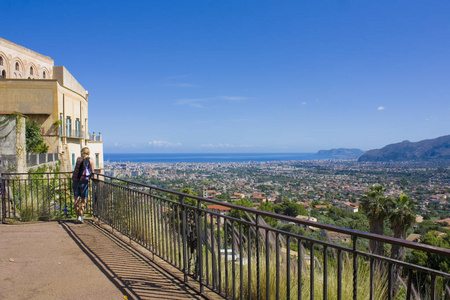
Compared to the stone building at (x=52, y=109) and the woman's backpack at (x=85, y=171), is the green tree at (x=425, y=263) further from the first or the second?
the stone building at (x=52, y=109)

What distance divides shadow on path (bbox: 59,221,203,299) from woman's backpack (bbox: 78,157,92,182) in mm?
1283

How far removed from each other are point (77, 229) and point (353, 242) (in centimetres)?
654

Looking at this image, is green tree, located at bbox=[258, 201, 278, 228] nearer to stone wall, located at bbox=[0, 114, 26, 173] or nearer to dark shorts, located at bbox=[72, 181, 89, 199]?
dark shorts, located at bbox=[72, 181, 89, 199]

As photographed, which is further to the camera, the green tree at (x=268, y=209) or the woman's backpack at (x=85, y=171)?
the green tree at (x=268, y=209)

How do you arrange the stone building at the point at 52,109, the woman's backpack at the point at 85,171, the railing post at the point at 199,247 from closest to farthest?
1. the railing post at the point at 199,247
2. the woman's backpack at the point at 85,171
3. the stone building at the point at 52,109

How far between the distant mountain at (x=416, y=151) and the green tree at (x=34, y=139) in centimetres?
15988

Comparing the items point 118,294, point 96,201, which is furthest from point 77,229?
point 118,294

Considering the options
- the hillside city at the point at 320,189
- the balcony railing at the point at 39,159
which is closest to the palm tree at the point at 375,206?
the hillside city at the point at 320,189

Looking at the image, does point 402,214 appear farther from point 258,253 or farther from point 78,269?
point 258,253

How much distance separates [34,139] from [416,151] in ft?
568


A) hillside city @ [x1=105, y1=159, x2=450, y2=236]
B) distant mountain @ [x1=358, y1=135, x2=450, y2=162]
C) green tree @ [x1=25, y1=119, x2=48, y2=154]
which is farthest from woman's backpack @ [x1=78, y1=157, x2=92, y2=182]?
distant mountain @ [x1=358, y1=135, x2=450, y2=162]

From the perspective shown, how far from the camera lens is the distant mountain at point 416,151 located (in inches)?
5940

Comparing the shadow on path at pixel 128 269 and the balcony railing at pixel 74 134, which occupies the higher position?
the balcony railing at pixel 74 134

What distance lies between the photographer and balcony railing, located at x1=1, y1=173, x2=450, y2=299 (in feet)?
7.44
